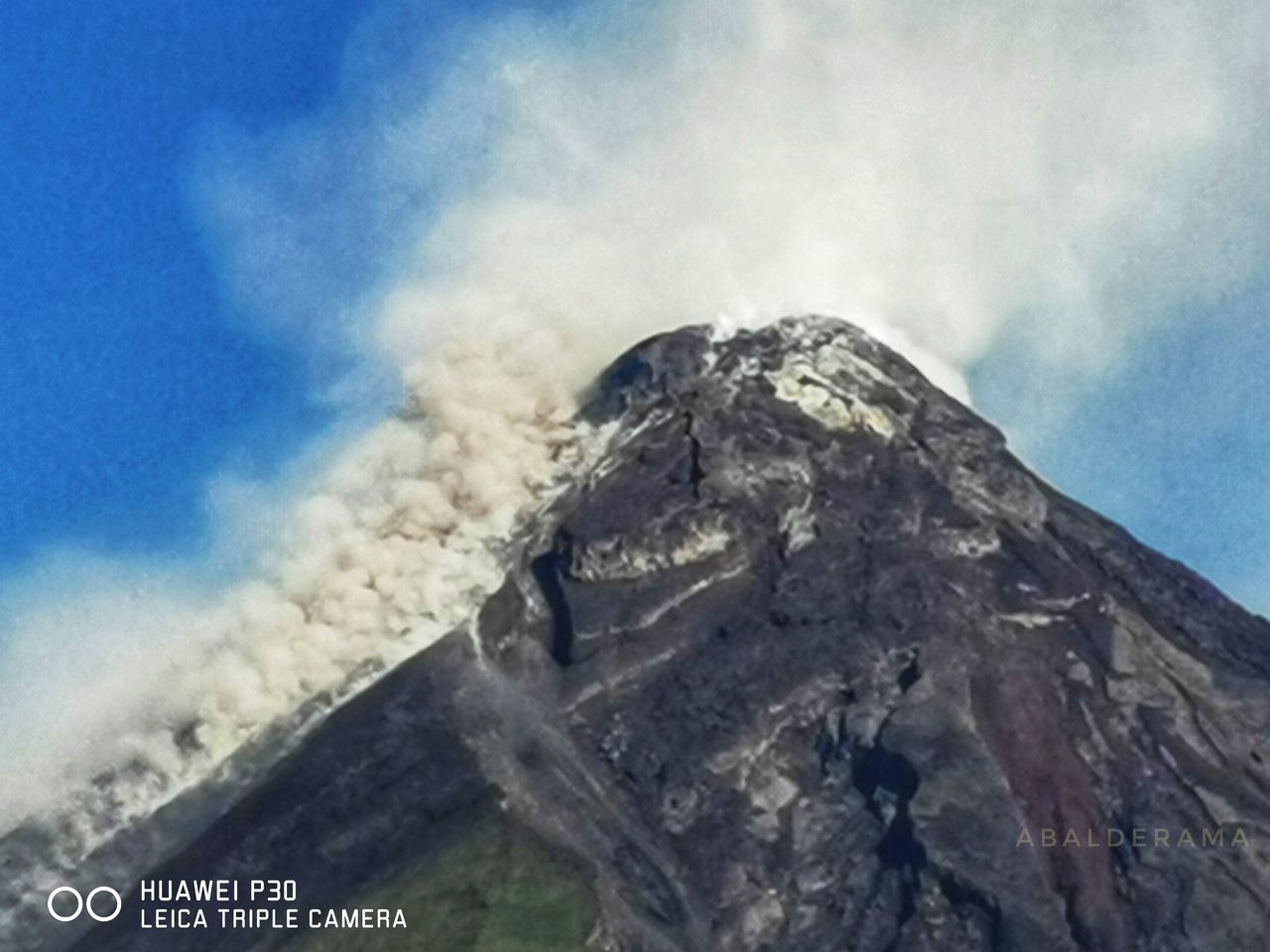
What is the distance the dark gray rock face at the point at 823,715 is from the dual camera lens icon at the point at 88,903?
291 cm

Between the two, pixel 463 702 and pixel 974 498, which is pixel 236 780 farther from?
pixel 974 498

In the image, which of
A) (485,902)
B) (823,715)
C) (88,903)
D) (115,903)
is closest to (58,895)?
(88,903)

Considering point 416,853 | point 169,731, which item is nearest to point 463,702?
point 416,853

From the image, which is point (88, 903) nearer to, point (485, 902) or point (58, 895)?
point (58, 895)

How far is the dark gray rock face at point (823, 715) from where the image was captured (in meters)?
140

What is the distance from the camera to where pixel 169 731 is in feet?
538

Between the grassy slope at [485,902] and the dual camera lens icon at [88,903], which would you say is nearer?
the grassy slope at [485,902]

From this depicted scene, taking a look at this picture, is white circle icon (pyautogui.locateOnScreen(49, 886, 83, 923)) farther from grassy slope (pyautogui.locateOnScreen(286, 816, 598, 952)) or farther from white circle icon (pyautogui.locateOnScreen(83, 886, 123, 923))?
grassy slope (pyautogui.locateOnScreen(286, 816, 598, 952))

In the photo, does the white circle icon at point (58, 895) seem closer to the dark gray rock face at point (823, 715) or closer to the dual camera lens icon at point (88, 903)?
the dual camera lens icon at point (88, 903)

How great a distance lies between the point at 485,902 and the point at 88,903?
21.7m

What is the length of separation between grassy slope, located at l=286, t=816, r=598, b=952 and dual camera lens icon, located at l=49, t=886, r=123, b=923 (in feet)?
43.5

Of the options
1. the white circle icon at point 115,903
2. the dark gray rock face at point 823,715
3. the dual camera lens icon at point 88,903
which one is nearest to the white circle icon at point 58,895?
the dual camera lens icon at point 88,903

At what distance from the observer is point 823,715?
5930 inches

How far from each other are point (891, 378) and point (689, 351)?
1237 cm
